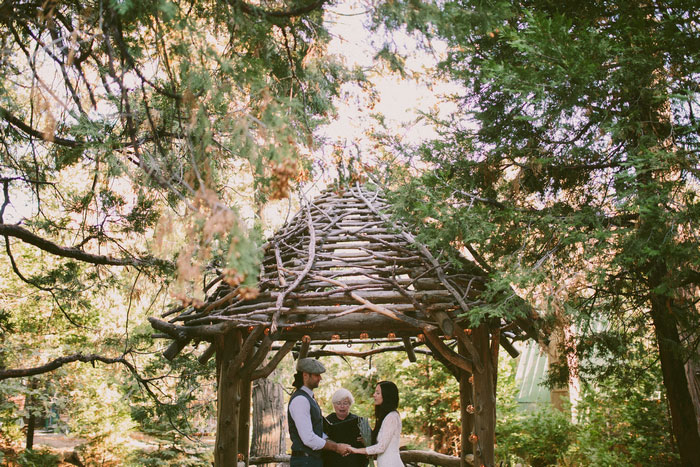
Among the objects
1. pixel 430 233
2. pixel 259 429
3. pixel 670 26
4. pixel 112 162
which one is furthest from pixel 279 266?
pixel 259 429

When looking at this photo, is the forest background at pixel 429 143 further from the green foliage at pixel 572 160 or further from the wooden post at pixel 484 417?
the wooden post at pixel 484 417

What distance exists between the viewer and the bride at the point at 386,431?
462 cm

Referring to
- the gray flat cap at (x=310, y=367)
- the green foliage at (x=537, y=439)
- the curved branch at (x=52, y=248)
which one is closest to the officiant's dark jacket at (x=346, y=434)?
the gray flat cap at (x=310, y=367)

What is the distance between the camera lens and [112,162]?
12.2 ft

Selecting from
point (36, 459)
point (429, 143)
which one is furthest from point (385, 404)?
point (36, 459)

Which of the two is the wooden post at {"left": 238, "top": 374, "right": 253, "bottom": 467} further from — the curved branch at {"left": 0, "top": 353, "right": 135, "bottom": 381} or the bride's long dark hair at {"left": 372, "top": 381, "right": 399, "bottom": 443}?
the bride's long dark hair at {"left": 372, "top": 381, "right": 399, "bottom": 443}

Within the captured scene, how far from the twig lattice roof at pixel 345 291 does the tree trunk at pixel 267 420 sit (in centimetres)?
340

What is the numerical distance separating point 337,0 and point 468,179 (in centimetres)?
243

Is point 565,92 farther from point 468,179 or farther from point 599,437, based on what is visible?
point 599,437

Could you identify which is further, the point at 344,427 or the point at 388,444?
the point at 344,427

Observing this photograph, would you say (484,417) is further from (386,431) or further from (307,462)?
(307,462)

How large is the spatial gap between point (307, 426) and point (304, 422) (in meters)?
0.04

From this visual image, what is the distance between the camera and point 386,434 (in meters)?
4.63

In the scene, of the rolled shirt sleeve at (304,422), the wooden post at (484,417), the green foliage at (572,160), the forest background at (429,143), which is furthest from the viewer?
the wooden post at (484,417)
